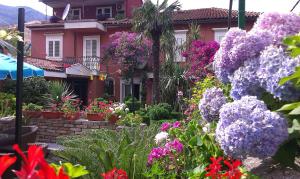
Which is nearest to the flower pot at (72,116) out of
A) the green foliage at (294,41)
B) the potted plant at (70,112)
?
the potted plant at (70,112)

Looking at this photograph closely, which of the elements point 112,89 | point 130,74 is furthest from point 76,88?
point 130,74

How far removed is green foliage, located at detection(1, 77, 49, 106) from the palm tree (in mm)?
4936

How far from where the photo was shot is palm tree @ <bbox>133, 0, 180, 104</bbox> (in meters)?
18.3

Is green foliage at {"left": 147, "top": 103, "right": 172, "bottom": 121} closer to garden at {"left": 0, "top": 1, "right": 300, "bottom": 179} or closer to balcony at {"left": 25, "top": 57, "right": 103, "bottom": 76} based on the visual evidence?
garden at {"left": 0, "top": 1, "right": 300, "bottom": 179}

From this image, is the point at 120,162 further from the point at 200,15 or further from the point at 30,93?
the point at 200,15

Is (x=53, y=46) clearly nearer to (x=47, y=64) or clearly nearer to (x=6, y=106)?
(x=47, y=64)

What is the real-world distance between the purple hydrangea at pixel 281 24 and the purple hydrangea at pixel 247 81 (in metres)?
0.19

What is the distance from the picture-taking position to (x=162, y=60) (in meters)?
19.9

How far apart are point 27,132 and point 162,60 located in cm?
1287

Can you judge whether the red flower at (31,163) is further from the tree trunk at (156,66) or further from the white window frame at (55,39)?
the white window frame at (55,39)

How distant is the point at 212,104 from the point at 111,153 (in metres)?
1.50

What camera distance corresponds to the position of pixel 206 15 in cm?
2273

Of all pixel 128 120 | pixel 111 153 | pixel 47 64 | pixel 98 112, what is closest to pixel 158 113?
pixel 98 112

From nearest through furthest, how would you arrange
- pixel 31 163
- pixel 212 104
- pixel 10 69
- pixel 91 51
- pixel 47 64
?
pixel 31 163 → pixel 212 104 → pixel 10 69 → pixel 47 64 → pixel 91 51
